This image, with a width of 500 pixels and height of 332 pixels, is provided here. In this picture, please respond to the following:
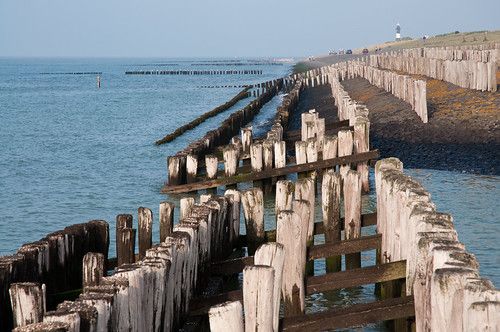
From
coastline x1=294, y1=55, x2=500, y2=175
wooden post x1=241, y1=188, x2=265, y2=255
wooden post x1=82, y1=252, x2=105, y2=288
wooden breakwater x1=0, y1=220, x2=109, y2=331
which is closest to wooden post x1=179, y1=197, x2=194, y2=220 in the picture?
wooden post x1=241, y1=188, x2=265, y2=255

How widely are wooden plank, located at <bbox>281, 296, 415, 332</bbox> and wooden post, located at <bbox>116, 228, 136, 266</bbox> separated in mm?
2405

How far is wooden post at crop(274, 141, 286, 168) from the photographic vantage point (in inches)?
674

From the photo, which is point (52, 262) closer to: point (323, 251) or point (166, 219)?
point (166, 219)

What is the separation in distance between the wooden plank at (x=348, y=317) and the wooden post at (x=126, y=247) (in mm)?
2405

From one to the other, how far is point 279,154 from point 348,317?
391 inches

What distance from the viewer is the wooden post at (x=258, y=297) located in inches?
256

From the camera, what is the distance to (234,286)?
1056 cm

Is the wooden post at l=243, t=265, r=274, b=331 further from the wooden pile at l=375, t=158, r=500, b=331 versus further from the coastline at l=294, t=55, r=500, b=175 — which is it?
the coastline at l=294, t=55, r=500, b=175

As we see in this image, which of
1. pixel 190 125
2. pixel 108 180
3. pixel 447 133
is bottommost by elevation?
pixel 108 180

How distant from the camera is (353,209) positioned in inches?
431

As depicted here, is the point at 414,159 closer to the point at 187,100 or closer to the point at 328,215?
the point at 328,215

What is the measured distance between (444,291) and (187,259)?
9.23 feet

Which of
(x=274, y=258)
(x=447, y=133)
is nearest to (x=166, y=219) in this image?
(x=274, y=258)

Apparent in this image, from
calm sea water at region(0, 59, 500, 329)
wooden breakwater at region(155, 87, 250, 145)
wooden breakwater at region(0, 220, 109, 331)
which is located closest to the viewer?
wooden breakwater at region(0, 220, 109, 331)
